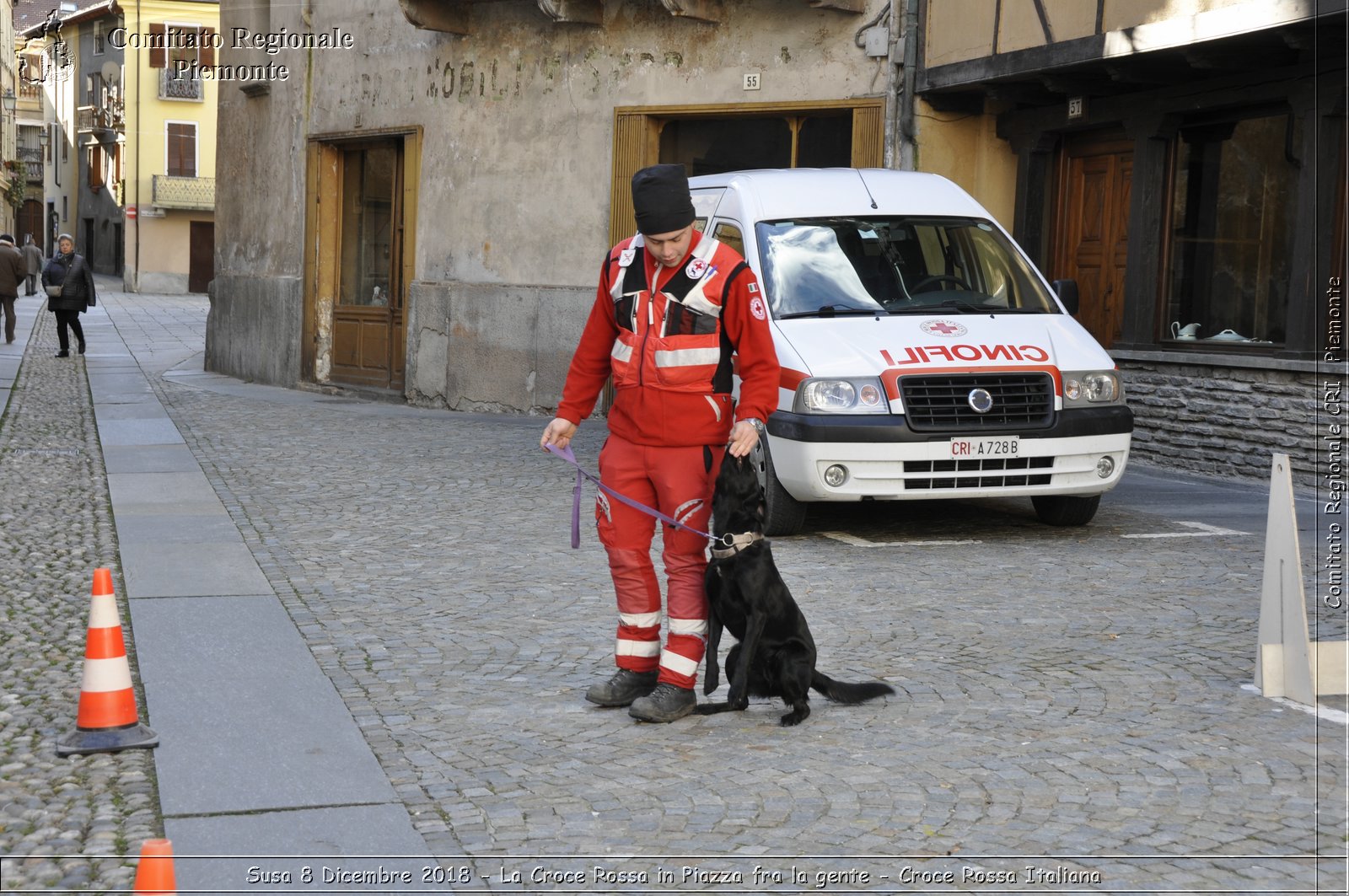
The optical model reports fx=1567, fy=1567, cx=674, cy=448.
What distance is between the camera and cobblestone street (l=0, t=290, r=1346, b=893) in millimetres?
3949

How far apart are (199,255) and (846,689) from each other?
5876 centimetres

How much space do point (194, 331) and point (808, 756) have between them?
30.3 meters

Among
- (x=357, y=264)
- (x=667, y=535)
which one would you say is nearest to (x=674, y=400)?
(x=667, y=535)

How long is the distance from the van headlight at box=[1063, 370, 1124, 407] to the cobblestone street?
793 mm

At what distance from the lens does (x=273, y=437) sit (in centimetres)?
1363

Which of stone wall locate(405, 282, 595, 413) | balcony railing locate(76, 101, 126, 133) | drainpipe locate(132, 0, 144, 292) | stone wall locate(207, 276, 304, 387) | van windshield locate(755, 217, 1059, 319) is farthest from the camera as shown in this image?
balcony railing locate(76, 101, 126, 133)

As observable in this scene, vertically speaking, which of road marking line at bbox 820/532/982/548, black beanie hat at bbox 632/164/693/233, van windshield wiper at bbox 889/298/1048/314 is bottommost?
road marking line at bbox 820/532/982/548

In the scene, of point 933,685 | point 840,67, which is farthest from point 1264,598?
point 840,67

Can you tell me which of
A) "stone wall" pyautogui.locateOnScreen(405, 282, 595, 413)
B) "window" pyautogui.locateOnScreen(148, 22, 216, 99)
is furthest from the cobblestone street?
"window" pyautogui.locateOnScreen(148, 22, 216, 99)

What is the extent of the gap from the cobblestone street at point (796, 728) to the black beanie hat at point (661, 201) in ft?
5.34

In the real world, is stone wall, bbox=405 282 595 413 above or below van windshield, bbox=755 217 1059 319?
below

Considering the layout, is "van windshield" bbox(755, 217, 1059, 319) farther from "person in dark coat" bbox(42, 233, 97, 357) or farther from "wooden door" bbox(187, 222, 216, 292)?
"wooden door" bbox(187, 222, 216, 292)

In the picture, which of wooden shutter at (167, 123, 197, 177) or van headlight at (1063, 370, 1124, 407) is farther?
wooden shutter at (167, 123, 197, 177)

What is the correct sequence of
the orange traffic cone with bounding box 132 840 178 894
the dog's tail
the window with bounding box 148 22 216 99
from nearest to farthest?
the orange traffic cone with bounding box 132 840 178 894
the dog's tail
the window with bounding box 148 22 216 99
